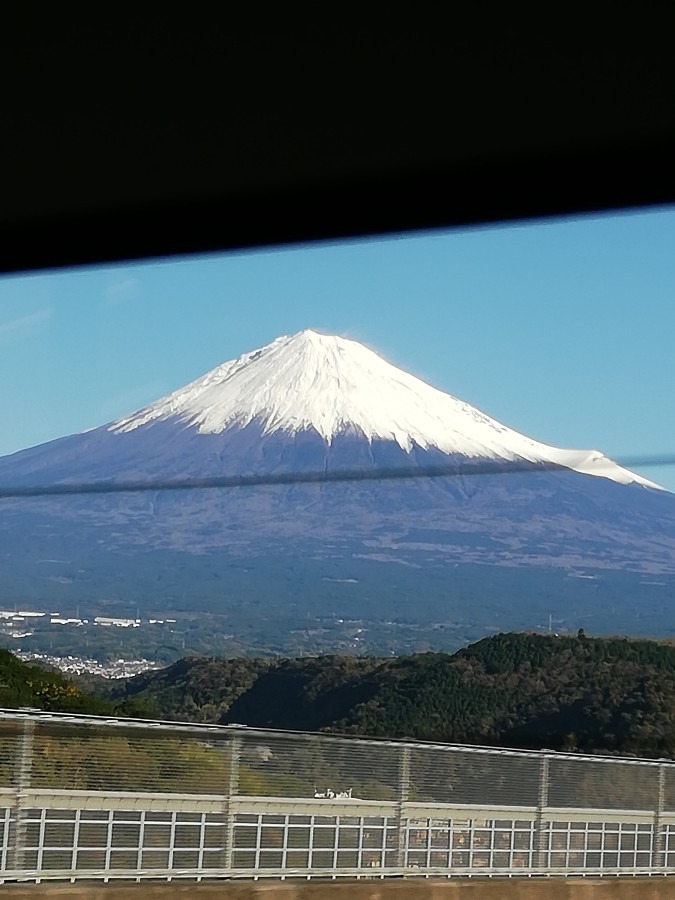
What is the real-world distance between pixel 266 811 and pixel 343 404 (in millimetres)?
1283

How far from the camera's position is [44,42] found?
2.12m

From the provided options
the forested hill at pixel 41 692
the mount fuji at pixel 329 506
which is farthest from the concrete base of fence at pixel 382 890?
the mount fuji at pixel 329 506

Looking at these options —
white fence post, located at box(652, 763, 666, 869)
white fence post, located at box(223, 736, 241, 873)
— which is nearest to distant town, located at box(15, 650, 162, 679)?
white fence post, located at box(223, 736, 241, 873)

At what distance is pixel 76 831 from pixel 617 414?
6.29 ft

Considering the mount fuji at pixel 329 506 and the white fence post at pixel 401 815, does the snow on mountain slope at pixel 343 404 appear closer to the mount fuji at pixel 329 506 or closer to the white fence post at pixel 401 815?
the mount fuji at pixel 329 506

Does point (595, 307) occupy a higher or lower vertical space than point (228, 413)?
higher

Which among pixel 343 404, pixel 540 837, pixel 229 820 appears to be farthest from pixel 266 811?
pixel 343 404

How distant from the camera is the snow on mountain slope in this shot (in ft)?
9.04

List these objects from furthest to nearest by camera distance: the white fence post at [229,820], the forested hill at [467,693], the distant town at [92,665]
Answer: the white fence post at [229,820], the distant town at [92,665], the forested hill at [467,693]

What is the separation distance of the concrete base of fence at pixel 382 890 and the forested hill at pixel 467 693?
0.56 meters

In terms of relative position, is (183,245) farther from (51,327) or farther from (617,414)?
(617,414)

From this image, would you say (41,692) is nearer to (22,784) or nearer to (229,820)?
(22,784)

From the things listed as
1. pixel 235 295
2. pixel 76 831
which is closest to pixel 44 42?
pixel 235 295

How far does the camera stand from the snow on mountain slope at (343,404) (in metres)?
2.76
